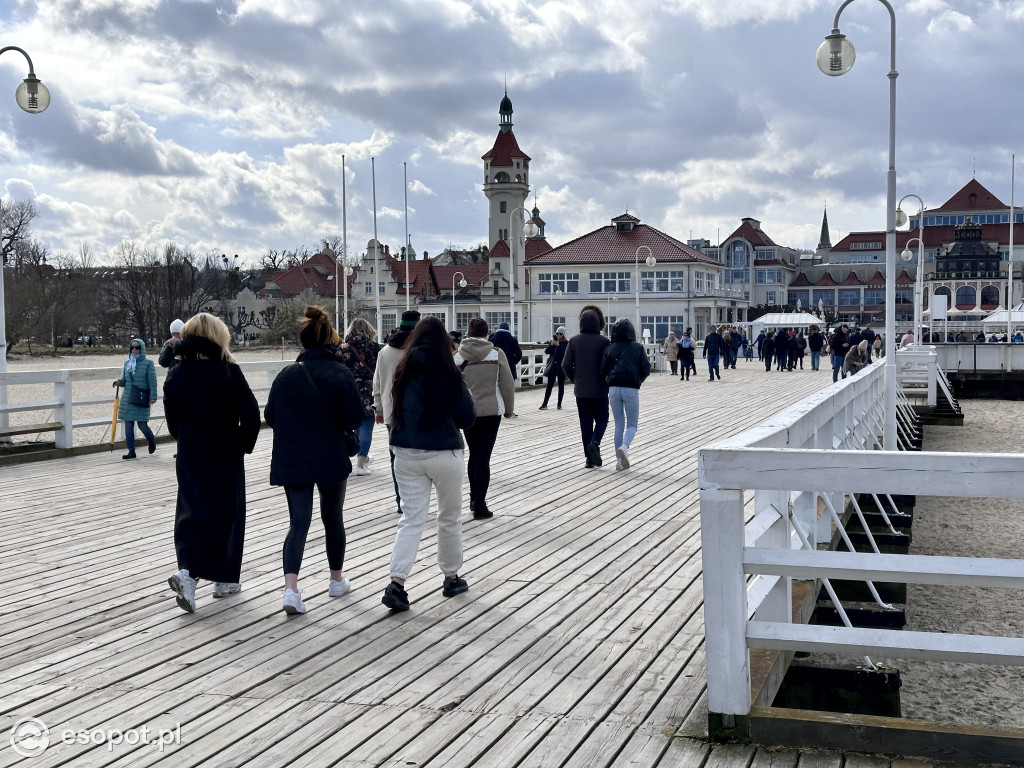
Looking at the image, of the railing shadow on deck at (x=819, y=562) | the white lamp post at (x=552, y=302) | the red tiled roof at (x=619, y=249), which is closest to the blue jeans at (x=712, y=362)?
the railing shadow on deck at (x=819, y=562)

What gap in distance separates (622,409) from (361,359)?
312 cm

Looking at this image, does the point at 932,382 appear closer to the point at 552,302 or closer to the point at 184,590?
the point at 184,590

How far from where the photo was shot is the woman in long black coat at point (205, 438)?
19.5 ft

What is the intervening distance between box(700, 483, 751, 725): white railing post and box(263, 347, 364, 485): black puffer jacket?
258 centimetres

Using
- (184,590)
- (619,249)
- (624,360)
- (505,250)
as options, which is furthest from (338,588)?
(505,250)

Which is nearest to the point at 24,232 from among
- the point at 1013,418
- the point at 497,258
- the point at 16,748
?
the point at 497,258

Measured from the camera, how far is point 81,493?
10.3m

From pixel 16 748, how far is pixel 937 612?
25.6 feet

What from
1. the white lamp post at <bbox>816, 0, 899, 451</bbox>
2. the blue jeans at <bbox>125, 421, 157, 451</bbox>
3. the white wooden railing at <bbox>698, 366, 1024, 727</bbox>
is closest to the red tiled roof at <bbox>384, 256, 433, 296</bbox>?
the white lamp post at <bbox>816, 0, 899, 451</bbox>

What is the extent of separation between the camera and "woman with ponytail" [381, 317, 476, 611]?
19.4 ft

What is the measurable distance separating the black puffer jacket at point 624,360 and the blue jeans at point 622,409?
0.28 ft

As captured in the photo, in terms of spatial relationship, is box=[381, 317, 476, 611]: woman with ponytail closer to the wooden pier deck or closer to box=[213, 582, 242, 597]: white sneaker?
the wooden pier deck

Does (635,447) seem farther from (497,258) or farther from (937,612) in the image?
(497,258)

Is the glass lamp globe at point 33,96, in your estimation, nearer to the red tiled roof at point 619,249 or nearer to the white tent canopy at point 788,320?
the white tent canopy at point 788,320
